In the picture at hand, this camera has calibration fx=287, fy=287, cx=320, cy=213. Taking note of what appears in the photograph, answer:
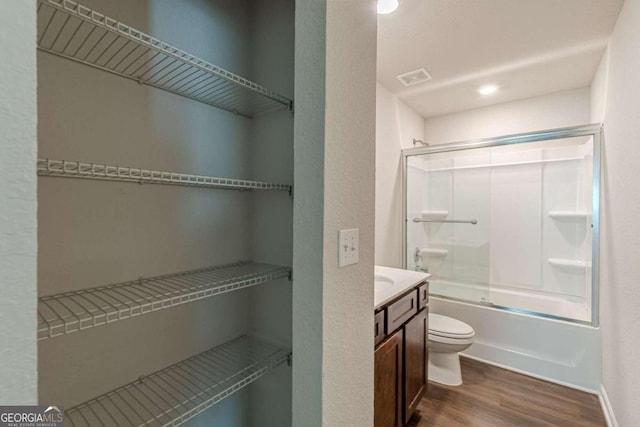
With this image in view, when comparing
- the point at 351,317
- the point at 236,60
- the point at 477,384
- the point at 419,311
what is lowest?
the point at 477,384

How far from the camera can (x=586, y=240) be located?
2566mm

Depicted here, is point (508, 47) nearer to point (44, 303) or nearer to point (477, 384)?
point (477, 384)

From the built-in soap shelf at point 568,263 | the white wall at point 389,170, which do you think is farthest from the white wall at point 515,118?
the built-in soap shelf at point 568,263

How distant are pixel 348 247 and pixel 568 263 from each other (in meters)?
2.89

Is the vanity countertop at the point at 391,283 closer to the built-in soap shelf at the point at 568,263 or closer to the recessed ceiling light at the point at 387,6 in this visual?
the recessed ceiling light at the point at 387,6

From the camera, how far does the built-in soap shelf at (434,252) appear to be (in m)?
3.16

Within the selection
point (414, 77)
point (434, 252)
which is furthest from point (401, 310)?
point (414, 77)

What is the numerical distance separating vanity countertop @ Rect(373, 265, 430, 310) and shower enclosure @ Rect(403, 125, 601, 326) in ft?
3.72

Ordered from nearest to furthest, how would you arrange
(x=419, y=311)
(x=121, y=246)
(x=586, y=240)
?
(x=121, y=246) < (x=419, y=311) < (x=586, y=240)

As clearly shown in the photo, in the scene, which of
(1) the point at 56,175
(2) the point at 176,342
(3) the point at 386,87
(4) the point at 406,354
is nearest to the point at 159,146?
(1) the point at 56,175

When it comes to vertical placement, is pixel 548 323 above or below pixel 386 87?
below

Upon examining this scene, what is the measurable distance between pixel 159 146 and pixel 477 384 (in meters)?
2.65

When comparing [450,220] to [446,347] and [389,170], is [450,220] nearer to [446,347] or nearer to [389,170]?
[389,170]

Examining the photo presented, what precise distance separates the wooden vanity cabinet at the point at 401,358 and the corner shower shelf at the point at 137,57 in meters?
1.10
